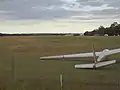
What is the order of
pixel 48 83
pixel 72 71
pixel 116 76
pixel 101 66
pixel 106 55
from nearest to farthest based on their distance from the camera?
pixel 48 83
pixel 116 76
pixel 72 71
pixel 101 66
pixel 106 55

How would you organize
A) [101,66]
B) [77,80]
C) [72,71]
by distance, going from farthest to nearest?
[101,66] → [72,71] → [77,80]

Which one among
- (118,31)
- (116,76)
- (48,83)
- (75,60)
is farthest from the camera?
(118,31)

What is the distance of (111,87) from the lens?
13.1 meters

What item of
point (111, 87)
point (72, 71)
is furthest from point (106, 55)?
point (111, 87)

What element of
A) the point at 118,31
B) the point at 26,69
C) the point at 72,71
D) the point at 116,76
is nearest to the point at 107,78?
the point at 116,76

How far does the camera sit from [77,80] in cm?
1495

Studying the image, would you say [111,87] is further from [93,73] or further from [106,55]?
[106,55]

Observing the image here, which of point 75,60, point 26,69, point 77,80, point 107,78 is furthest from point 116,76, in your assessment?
point 75,60

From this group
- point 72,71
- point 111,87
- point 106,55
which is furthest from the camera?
point 106,55

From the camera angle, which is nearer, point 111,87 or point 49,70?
point 111,87

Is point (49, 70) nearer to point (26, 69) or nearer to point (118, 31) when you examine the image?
point (26, 69)

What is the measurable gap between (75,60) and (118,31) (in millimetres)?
69707

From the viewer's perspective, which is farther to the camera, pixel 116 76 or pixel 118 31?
pixel 118 31

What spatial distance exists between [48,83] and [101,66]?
5929 mm
